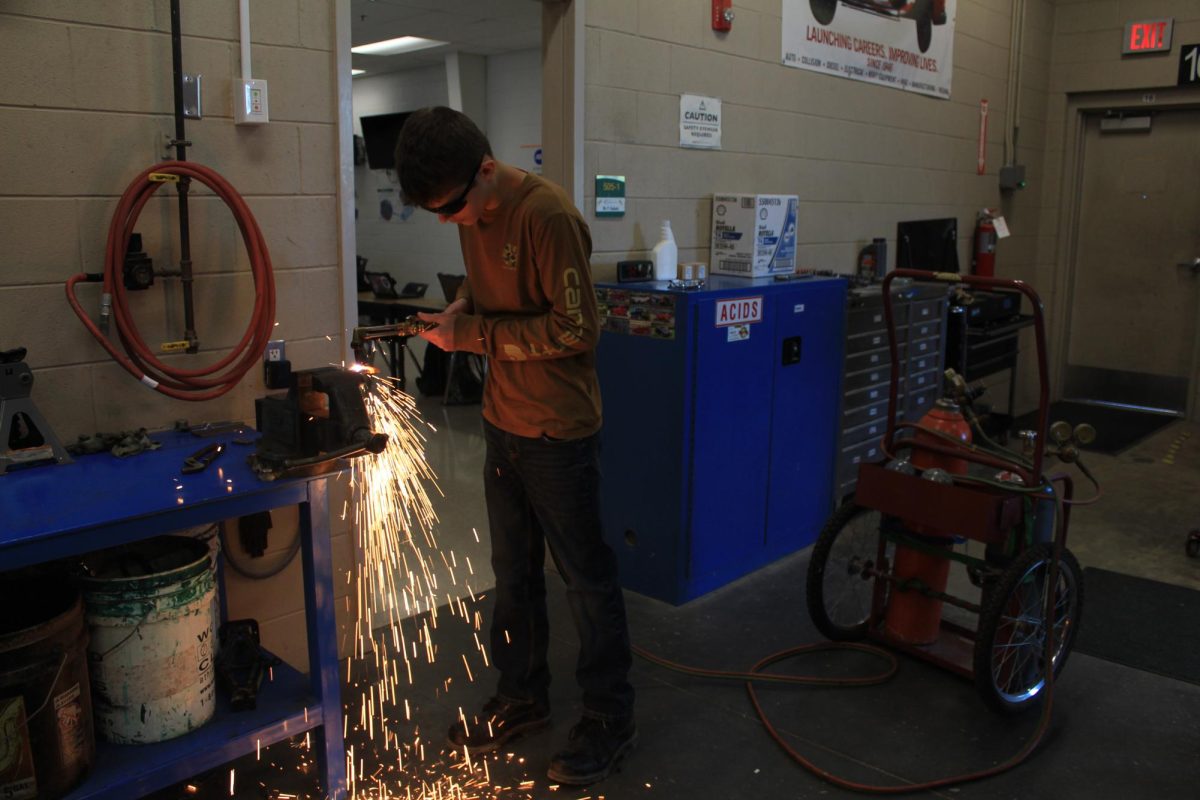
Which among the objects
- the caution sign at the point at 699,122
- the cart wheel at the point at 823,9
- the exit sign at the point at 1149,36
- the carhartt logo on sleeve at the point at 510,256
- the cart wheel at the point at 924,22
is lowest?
the carhartt logo on sleeve at the point at 510,256

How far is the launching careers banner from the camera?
4504mm

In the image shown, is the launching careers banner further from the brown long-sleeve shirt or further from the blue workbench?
the blue workbench

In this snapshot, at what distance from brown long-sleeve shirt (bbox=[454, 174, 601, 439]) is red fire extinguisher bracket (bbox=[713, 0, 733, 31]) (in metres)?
2.13

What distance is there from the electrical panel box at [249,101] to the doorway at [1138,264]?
6.69 meters

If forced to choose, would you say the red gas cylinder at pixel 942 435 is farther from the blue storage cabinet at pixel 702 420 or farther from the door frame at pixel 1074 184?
the door frame at pixel 1074 184

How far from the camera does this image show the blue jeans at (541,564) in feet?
7.52

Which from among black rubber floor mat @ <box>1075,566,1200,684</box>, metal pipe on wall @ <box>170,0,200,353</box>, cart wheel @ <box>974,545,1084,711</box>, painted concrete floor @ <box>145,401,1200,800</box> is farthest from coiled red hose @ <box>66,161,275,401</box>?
black rubber floor mat @ <box>1075,566,1200,684</box>

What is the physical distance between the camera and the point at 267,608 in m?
2.77

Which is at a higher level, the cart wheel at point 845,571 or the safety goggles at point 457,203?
the safety goggles at point 457,203

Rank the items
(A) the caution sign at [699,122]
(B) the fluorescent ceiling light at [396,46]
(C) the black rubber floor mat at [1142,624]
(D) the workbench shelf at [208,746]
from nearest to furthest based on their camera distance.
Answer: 1. (D) the workbench shelf at [208,746]
2. (C) the black rubber floor mat at [1142,624]
3. (A) the caution sign at [699,122]
4. (B) the fluorescent ceiling light at [396,46]

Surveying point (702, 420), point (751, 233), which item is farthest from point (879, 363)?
point (702, 420)

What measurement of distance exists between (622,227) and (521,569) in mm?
1692

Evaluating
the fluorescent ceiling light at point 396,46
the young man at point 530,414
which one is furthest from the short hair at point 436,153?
the fluorescent ceiling light at point 396,46

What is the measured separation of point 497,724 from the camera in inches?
99.6
